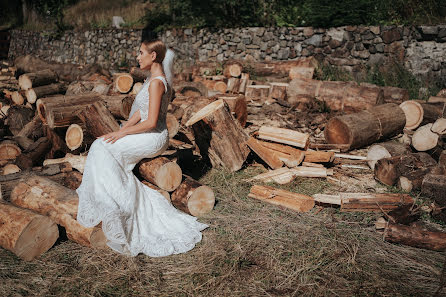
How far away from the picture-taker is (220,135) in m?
5.44

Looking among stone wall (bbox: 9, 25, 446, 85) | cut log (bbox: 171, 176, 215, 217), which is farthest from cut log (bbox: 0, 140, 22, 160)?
stone wall (bbox: 9, 25, 446, 85)

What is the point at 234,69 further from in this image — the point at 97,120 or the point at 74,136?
the point at 97,120

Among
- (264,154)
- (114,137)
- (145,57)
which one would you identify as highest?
(145,57)

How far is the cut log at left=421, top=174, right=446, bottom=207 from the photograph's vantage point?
177 inches

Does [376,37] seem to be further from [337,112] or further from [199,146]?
[199,146]

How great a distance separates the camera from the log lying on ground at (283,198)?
4501 millimetres

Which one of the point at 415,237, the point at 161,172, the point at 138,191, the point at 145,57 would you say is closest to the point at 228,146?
the point at 161,172

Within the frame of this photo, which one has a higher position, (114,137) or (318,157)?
(114,137)

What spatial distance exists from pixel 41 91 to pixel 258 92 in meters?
5.04

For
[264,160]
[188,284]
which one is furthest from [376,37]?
[188,284]

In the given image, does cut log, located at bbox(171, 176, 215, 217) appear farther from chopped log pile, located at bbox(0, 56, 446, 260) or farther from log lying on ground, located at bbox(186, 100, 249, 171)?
log lying on ground, located at bbox(186, 100, 249, 171)

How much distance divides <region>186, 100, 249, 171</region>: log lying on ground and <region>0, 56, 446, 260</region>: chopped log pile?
16 mm

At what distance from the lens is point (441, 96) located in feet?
27.8

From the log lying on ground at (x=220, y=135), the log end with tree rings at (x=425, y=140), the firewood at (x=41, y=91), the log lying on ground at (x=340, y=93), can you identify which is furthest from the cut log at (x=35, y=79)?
the log end with tree rings at (x=425, y=140)
